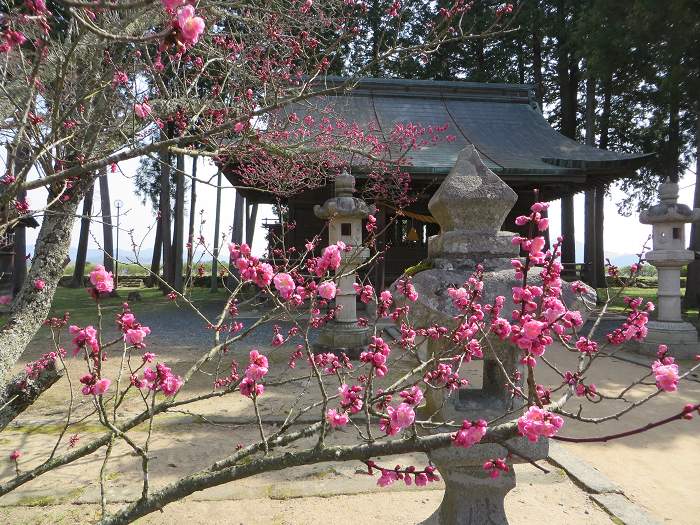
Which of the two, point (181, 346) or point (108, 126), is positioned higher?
point (108, 126)

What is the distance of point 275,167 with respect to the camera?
648 centimetres

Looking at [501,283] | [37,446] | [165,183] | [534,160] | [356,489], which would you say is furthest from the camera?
[165,183]

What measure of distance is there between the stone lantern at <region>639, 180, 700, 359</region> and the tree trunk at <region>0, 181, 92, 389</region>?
28.3ft

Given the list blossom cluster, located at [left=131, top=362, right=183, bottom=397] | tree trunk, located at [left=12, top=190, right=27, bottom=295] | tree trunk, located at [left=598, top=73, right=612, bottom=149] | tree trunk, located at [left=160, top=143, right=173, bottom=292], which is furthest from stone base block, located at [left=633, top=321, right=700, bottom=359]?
tree trunk, located at [left=12, top=190, right=27, bottom=295]

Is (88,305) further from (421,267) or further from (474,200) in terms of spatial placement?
(474,200)

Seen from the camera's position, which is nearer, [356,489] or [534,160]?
[356,489]

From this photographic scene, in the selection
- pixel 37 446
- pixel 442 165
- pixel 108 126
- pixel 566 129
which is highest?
pixel 566 129

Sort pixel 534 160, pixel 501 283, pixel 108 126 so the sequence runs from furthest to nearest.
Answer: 1. pixel 534 160
2. pixel 108 126
3. pixel 501 283

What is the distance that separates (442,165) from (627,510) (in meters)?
8.16

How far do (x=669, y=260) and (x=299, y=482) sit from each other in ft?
25.4

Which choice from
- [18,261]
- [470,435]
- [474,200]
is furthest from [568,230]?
[18,261]

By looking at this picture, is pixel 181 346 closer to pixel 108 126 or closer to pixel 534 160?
pixel 108 126

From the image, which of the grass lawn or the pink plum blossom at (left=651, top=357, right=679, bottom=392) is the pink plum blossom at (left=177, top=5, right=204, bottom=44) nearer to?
the pink plum blossom at (left=651, top=357, right=679, bottom=392)

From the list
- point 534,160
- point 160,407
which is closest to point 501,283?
point 160,407
